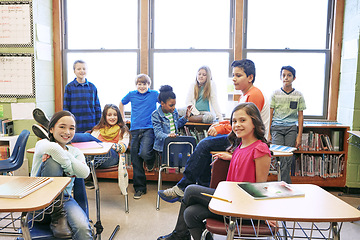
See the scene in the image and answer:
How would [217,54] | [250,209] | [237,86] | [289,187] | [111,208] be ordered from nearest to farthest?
[250,209] → [289,187] → [237,86] → [111,208] → [217,54]

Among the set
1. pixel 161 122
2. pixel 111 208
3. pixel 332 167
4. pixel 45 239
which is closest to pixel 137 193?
pixel 111 208

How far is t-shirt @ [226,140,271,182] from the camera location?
1885 millimetres

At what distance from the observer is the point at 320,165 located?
13.0ft

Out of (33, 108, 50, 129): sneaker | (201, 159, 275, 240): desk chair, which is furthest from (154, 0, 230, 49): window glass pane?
(201, 159, 275, 240): desk chair

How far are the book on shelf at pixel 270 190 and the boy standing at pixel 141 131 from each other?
221 cm

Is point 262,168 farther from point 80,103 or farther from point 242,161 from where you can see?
point 80,103

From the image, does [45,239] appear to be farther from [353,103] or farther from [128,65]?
[353,103]

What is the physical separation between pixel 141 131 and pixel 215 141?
1472 mm

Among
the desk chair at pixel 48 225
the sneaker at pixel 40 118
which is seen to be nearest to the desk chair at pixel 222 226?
the desk chair at pixel 48 225

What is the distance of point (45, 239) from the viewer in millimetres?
1735

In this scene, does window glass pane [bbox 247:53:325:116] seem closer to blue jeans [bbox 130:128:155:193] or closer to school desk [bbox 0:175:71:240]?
blue jeans [bbox 130:128:155:193]

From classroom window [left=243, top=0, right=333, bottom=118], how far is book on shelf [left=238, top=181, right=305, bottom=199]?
286cm

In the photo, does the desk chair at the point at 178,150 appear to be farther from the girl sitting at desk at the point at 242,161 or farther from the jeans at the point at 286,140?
the girl sitting at desk at the point at 242,161

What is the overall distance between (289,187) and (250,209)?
388mm
